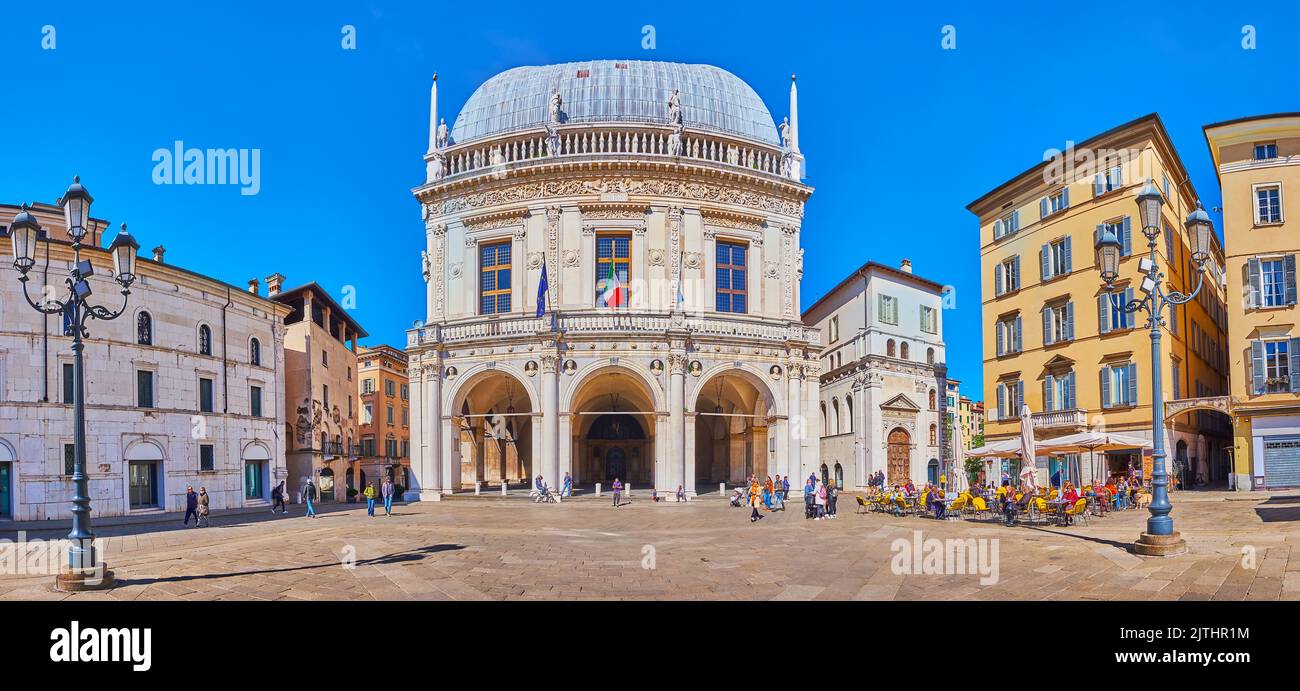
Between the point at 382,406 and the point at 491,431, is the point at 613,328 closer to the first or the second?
the point at 491,431

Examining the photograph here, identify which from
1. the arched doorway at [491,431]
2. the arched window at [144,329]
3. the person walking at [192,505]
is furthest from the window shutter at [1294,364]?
the arched window at [144,329]

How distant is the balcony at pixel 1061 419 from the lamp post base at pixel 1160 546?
2444cm

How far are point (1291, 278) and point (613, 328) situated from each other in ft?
93.3

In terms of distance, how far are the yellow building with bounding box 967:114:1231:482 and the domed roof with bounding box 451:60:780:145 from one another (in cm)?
1378

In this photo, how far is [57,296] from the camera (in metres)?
29.6

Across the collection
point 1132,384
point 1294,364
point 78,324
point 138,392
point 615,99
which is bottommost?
point 1132,384

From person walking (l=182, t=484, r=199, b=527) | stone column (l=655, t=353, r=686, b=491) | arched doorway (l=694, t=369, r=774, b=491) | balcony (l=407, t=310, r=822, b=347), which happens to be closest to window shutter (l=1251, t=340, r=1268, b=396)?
balcony (l=407, t=310, r=822, b=347)

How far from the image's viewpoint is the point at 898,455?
5134 centimetres

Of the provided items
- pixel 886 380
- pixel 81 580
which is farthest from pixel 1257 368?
pixel 81 580

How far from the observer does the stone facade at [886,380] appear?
50.2 meters

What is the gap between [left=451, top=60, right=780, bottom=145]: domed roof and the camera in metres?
43.3

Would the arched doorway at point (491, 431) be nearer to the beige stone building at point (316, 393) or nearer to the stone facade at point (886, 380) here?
the beige stone building at point (316, 393)
